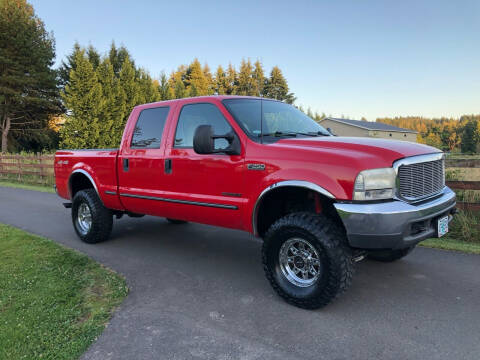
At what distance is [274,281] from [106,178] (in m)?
3.19

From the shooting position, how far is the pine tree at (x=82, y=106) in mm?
23188

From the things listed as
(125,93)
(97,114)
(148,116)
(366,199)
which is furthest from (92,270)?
(125,93)

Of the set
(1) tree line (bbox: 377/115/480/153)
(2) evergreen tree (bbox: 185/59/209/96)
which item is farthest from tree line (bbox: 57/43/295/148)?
(1) tree line (bbox: 377/115/480/153)

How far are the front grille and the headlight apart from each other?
0.12m

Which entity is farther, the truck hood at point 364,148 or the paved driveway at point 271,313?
the truck hood at point 364,148

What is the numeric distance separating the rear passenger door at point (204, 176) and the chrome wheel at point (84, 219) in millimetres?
2197

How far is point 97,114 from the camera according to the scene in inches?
941

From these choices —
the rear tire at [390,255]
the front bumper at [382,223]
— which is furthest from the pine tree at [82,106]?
the front bumper at [382,223]

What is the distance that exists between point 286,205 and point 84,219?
3.79 m

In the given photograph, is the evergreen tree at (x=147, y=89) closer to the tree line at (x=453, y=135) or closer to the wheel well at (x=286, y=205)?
the wheel well at (x=286, y=205)

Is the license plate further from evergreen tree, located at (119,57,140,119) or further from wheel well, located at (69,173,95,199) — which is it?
evergreen tree, located at (119,57,140,119)

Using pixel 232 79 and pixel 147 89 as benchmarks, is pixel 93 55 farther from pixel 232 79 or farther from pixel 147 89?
pixel 232 79

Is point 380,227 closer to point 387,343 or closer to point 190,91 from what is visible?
point 387,343

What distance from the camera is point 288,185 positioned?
130 inches
